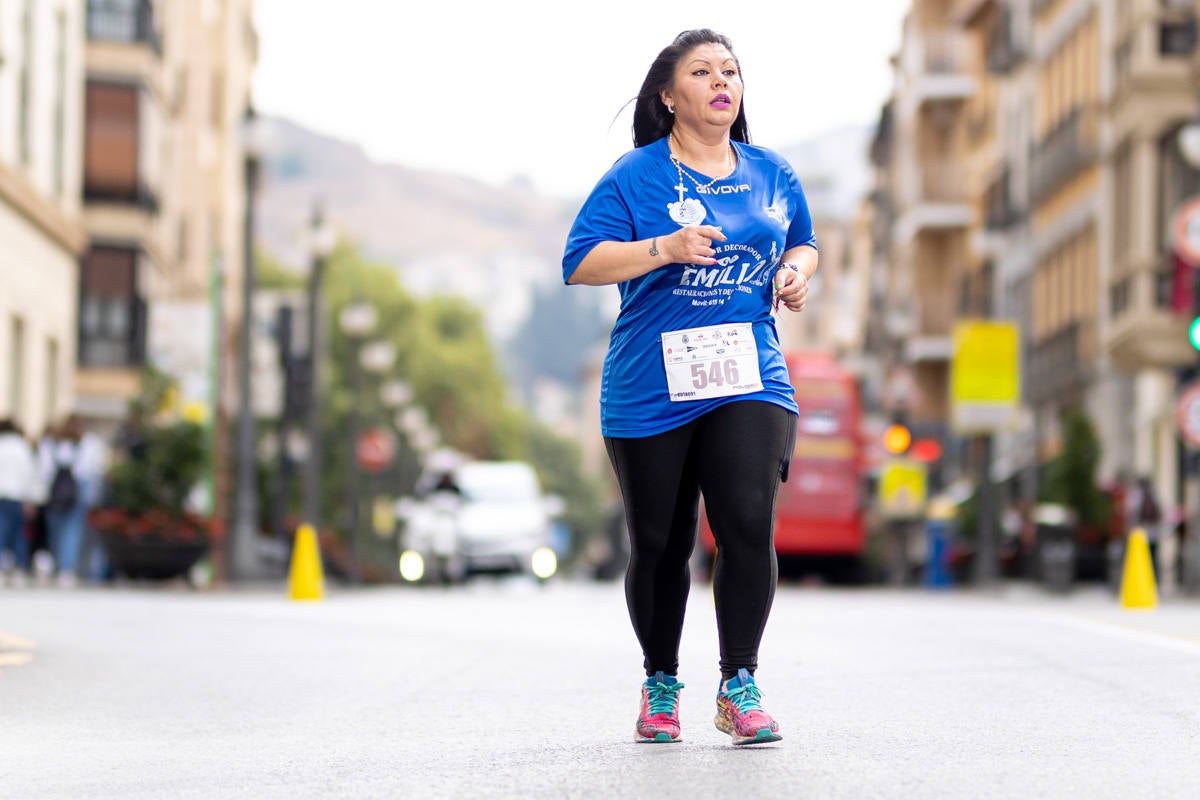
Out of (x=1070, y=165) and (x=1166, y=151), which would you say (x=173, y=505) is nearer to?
(x=1166, y=151)

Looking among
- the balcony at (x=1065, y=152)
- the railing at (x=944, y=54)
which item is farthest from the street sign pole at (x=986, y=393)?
the railing at (x=944, y=54)

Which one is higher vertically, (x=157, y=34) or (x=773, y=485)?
(x=157, y=34)

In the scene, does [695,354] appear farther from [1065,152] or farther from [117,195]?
[117,195]

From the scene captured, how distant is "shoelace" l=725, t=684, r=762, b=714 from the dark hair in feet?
5.52

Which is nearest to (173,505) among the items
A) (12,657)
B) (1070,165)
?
(12,657)

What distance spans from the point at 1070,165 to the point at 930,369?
2148 cm

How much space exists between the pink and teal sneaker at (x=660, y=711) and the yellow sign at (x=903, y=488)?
133 ft

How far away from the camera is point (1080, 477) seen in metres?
31.9

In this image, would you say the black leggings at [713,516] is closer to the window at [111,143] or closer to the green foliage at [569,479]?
the window at [111,143]

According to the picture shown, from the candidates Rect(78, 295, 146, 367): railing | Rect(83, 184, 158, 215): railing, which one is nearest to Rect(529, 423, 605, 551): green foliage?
Rect(78, 295, 146, 367): railing

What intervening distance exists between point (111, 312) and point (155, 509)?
2411 centimetres

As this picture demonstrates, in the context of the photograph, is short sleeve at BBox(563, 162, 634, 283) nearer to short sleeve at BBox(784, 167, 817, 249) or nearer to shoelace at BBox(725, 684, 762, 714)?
short sleeve at BBox(784, 167, 817, 249)

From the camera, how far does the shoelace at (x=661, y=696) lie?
7828mm

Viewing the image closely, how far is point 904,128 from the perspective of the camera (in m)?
73.6
